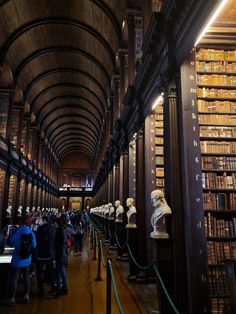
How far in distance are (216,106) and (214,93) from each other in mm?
217

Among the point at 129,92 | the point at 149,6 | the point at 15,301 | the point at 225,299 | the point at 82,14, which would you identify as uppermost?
the point at 82,14

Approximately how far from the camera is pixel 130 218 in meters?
6.29

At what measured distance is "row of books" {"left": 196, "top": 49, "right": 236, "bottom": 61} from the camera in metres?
4.38

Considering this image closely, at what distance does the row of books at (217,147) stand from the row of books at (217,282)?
1623 millimetres

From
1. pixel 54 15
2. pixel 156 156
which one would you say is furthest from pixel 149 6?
pixel 54 15

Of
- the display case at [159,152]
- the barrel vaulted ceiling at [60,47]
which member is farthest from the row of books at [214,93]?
the barrel vaulted ceiling at [60,47]

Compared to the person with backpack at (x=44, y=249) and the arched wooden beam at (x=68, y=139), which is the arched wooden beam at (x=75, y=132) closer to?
the arched wooden beam at (x=68, y=139)

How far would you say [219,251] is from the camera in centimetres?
370

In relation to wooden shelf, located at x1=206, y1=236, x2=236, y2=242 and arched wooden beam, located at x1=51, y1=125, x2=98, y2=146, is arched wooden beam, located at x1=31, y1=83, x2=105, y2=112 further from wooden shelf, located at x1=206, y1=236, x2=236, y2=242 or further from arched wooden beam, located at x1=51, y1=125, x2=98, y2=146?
wooden shelf, located at x1=206, y1=236, x2=236, y2=242

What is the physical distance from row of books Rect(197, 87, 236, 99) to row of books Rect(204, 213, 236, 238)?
1814 millimetres

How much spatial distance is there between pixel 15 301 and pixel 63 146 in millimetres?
34973

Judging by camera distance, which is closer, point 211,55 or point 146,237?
point 211,55

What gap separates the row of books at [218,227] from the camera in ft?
12.3

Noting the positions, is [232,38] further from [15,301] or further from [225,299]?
[15,301]
